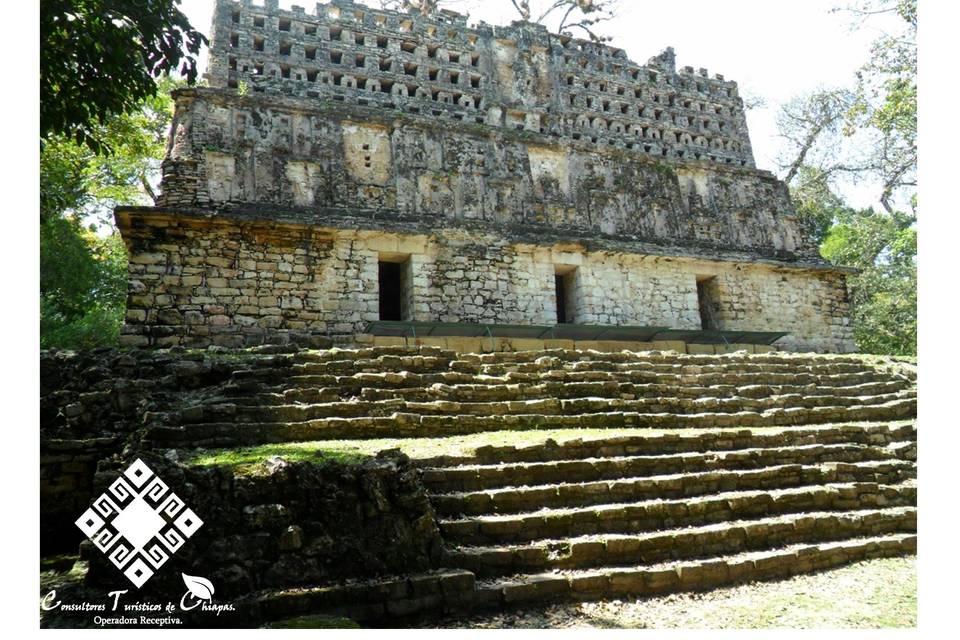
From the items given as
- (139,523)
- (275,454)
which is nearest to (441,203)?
(275,454)

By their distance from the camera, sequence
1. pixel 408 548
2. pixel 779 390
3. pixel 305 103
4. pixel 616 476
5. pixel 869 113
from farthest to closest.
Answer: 1. pixel 869 113
2. pixel 305 103
3. pixel 779 390
4. pixel 616 476
5. pixel 408 548

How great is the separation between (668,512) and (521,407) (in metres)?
2.74

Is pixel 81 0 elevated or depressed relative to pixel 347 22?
depressed

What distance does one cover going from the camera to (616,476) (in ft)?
21.0

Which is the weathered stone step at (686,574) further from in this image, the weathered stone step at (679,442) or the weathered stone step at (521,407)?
the weathered stone step at (521,407)

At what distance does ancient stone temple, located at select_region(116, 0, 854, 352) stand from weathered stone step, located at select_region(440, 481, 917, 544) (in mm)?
5951

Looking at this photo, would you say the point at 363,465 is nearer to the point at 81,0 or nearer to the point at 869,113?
the point at 81,0

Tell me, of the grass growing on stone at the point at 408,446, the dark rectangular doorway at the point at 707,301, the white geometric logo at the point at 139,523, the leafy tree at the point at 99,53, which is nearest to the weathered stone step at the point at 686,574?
the grass growing on stone at the point at 408,446

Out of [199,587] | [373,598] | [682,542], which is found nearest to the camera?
[199,587]

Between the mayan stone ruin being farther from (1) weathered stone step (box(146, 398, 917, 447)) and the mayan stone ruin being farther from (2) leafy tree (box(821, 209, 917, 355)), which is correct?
(2) leafy tree (box(821, 209, 917, 355))

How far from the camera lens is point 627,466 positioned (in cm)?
653

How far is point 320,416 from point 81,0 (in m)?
4.96

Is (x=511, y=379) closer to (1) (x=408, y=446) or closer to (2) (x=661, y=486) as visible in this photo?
(1) (x=408, y=446)

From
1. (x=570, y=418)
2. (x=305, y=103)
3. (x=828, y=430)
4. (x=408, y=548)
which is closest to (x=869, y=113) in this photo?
(x=828, y=430)
